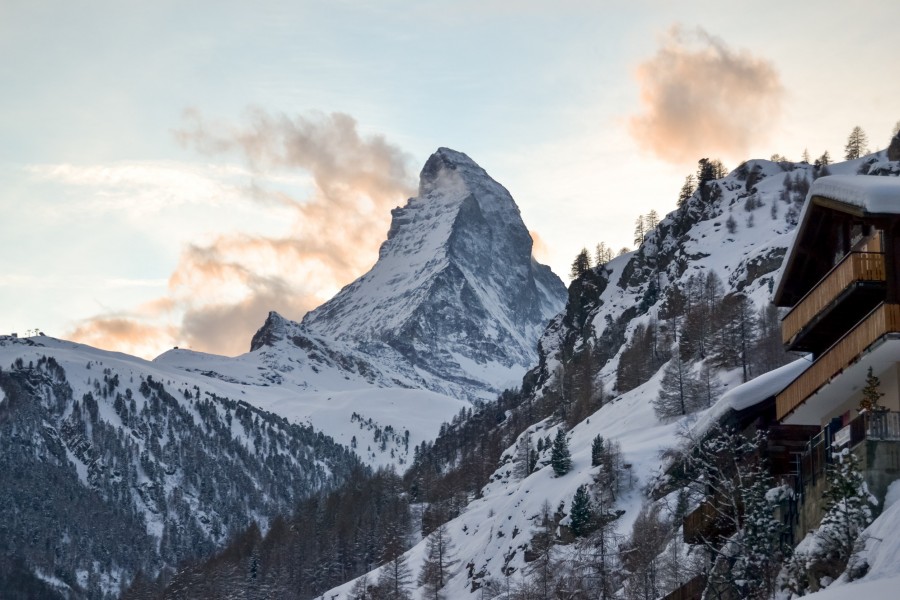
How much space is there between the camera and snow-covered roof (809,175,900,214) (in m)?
24.6

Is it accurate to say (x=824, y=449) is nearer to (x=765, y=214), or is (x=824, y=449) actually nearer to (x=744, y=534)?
(x=744, y=534)

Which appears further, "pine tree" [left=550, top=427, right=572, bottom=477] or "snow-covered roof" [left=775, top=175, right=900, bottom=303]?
"pine tree" [left=550, top=427, right=572, bottom=477]

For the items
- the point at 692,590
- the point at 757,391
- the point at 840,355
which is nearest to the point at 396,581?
the point at 692,590

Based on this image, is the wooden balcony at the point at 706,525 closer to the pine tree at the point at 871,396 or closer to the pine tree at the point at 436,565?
the pine tree at the point at 871,396

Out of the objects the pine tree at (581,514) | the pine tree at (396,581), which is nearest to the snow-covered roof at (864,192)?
the pine tree at (581,514)

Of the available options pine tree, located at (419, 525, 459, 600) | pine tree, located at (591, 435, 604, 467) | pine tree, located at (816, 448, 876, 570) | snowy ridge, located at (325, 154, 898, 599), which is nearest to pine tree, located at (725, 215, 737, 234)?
snowy ridge, located at (325, 154, 898, 599)

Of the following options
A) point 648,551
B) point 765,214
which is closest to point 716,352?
point 648,551

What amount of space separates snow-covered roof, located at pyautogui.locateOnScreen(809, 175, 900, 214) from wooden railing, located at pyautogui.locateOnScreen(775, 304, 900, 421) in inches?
72.1

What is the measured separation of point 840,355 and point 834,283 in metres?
1.48

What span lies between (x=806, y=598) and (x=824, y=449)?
5.86 metres

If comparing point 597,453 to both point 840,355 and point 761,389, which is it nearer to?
point 761,389

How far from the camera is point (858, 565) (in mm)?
21547

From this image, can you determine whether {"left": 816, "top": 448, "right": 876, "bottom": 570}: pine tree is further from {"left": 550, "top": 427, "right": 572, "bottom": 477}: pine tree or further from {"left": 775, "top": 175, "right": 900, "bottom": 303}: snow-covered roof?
{"left": 550, "top": 427, "right": 572, "bottom": 477}: pine tree

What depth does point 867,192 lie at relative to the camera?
24953 millimetres
